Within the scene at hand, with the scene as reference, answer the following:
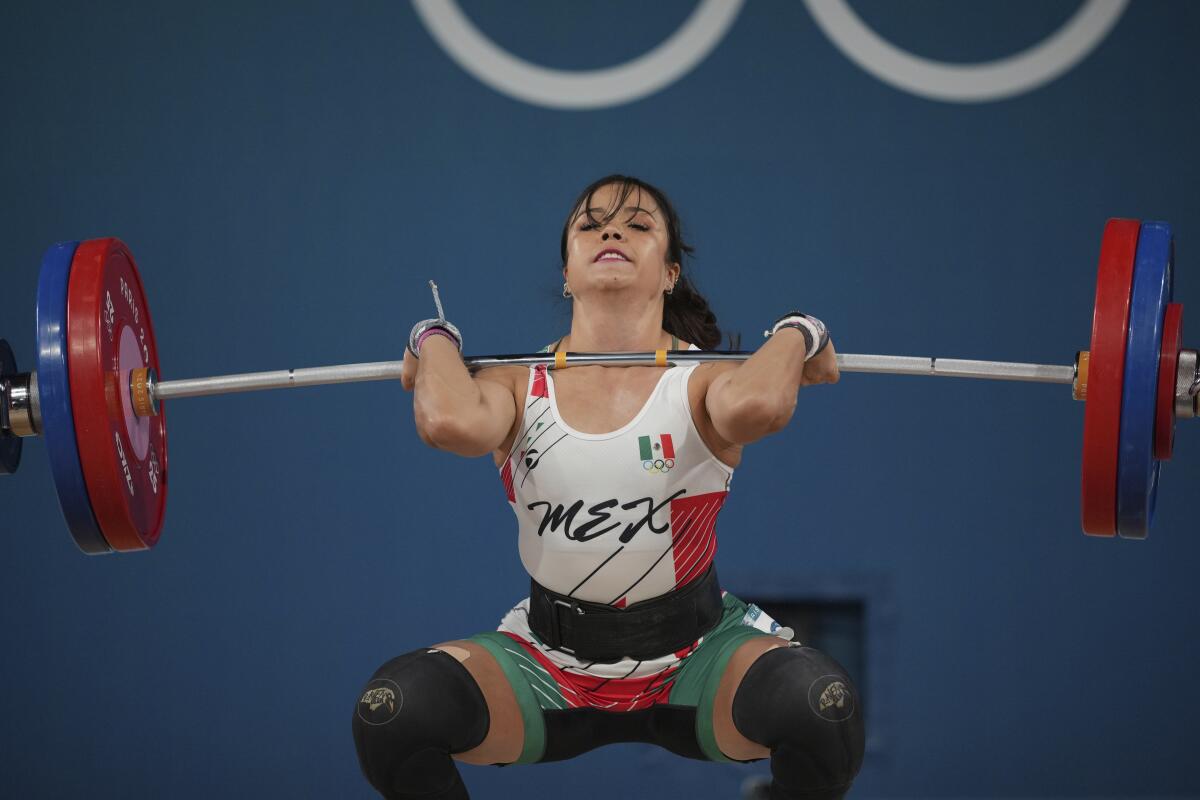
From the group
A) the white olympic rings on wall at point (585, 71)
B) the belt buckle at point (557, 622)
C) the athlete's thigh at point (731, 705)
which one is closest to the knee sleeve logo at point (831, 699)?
the athlete's thigh at point (731, 705)

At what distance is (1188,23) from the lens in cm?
350

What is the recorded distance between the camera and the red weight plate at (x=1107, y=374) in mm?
2166

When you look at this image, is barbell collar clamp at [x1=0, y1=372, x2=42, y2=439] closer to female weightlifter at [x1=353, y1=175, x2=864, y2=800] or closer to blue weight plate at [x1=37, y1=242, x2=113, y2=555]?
blue weight plate at [x1=37, y1=242, x2=113, y2=555]

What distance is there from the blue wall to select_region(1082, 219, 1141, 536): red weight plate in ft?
4.16

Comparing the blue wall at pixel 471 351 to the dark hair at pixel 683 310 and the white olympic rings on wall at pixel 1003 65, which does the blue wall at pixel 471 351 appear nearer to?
the white olympic rings on wall at pixel 1003 65

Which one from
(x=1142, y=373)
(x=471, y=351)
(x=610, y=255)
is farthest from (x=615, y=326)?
(x=471, y=351)

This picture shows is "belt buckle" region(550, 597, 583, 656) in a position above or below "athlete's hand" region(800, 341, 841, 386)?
below

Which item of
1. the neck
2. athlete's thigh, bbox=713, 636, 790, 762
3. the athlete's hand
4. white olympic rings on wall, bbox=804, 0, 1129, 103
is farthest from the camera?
white olympic rings on wall, bbox=804, 0, 1129, 103

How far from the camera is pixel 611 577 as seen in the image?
7.36 ft

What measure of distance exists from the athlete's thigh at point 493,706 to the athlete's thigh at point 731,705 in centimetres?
30

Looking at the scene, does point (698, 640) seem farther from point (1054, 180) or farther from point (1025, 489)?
point (1054, 180)

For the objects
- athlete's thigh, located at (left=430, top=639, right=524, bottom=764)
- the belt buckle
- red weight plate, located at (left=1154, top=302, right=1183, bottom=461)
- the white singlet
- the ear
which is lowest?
athlete's thigh, located at (left=430, top=639, right=524, bottom=764)

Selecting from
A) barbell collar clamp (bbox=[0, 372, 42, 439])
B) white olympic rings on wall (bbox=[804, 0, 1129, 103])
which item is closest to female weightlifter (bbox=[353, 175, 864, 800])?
barbell collar clamp (bbox=[0, 372, 42, 439])

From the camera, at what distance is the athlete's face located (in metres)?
2.35
